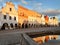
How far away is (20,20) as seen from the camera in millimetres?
47656

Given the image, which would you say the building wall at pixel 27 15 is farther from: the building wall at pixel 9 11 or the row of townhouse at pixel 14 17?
the building wall at pixel 9 11

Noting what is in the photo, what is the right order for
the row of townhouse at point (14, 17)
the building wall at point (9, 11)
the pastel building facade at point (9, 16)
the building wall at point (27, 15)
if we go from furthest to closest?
the building wall at point (27, 15) < the building wall at point (9, 11) < the row of townhouse at point (14, 17) < the pastel building facade at point (9, 16)

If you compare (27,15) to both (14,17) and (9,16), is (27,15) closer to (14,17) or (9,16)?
(14,17)

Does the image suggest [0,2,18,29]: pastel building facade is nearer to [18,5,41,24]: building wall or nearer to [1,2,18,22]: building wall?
[1,2,18,22]: building wall

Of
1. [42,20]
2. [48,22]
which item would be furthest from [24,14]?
[48,22]

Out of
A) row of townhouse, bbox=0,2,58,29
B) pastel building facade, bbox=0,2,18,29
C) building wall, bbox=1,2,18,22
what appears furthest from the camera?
building wall, bbox=1,2,18,22

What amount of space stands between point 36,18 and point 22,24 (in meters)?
16.9

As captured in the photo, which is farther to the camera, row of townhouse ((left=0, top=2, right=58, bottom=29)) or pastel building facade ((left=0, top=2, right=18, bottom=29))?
row of townhouse ((left=0, top=2, right=58, bottom=29))

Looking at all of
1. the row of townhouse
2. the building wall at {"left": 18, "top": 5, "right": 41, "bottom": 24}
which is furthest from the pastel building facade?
the building wall at {"left": 18, "top": 5, "right": 41, "bottom": 24}

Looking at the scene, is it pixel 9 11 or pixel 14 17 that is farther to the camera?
pixel 14 17

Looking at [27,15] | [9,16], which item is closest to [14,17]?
[9,16]

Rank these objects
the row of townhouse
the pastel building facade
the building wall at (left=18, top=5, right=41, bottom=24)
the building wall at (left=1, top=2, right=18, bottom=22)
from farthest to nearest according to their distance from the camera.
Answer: the building wall at (left=18, top=5, right=41, bottom=24)
the building wall at (left=1, top=2, right=18, bottom=22)
the row of townhouse
the pastel building facade

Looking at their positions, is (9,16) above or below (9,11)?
below

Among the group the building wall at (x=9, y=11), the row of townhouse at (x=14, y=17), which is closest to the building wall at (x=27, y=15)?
the row of townhouse at (x=14, y=17)
